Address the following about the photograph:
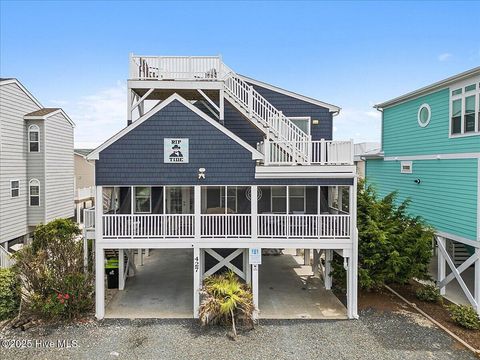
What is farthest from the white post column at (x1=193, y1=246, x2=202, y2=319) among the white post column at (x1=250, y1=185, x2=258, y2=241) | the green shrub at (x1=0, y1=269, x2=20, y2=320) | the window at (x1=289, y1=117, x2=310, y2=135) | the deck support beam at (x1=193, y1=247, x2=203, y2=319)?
the window at (x1=289, y1=117, x2=310, y2=135)

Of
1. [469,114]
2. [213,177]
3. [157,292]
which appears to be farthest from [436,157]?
[157,292]

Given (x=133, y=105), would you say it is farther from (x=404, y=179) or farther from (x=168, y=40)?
(x=404, y=179)

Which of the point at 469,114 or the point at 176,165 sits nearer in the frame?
the point at 176,165

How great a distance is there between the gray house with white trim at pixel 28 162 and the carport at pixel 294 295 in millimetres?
13040

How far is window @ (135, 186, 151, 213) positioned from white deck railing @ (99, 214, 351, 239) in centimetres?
289

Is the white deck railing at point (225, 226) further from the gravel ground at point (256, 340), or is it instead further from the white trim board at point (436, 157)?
the white trim board at point (436, 157)

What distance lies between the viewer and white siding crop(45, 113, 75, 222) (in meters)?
18.2

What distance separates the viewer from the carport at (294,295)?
443 inches

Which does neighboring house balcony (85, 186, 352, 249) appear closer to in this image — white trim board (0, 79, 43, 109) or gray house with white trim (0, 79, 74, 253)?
gray house with white trim (0, 79, 74, 253)

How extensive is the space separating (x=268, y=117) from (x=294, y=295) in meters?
7.31

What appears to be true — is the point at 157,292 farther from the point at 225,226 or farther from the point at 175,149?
the point at 175,149

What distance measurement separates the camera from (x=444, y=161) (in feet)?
41.9

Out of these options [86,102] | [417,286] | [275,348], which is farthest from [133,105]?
[86,102]

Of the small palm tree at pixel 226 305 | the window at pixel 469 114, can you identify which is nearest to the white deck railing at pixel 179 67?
the small palm tree at pixel 226 305
